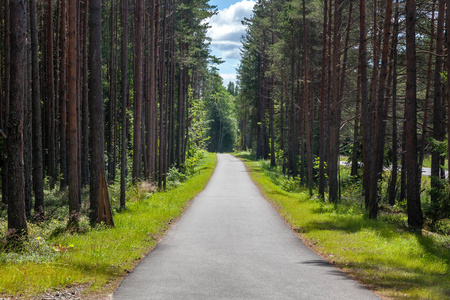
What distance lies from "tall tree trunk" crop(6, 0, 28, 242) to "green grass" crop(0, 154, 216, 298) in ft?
2.26

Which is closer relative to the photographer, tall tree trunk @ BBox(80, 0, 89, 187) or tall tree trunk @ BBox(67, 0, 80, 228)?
tall tree trunk @ BBox(67, 0, 80, 228)

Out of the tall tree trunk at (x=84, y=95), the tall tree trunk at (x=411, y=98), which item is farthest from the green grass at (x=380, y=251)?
the tall tree trunk at (x=84, y=95)

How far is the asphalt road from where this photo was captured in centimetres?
673

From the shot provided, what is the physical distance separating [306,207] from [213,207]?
4106mm

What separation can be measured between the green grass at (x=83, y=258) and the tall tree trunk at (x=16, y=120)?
690mm

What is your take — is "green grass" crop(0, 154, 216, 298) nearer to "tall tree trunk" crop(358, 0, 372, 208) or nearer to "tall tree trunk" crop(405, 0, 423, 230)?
"tall tree trunk" crop(405, 0, 423, 230)

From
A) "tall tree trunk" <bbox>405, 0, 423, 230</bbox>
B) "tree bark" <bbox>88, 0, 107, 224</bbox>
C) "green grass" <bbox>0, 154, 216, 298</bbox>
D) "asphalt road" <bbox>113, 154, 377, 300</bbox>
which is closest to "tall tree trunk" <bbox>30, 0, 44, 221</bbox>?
"green grass" <bbox>0, 154, 216, 298</bbox>

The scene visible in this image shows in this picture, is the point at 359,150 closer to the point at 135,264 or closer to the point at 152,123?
the point at 152,123

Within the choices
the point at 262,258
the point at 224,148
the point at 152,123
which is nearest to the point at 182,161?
the point at 152,123

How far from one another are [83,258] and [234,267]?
3.03 meters

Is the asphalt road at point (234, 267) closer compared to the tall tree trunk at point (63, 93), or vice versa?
the asphalt road at point (234, 267)

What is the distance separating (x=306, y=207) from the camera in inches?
743

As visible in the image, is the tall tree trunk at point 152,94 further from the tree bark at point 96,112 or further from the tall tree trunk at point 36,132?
the tree bark at point 96,112

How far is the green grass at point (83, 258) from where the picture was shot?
6.70 m
